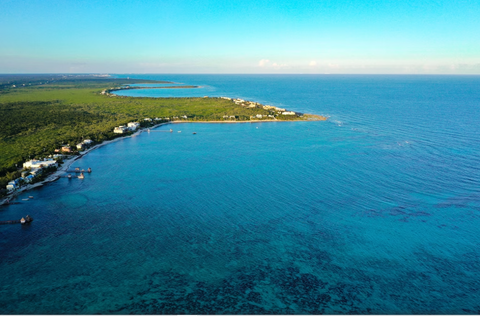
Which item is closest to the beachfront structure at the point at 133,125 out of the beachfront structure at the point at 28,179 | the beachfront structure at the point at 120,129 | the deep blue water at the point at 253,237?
the beachfront structure at the point at 120,129

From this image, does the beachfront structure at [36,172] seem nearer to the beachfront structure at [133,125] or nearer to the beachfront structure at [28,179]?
the beachfront structure at [28,179]

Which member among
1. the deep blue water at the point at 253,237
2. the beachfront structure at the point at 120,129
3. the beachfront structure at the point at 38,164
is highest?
the beachfront structure at the point at 120,129

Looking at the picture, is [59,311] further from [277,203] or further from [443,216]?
[443,216]

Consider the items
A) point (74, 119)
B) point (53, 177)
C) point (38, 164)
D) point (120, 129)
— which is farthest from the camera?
point (74, 119)

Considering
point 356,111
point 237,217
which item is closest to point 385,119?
point 356,111

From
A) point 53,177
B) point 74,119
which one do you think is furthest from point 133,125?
point 53,177

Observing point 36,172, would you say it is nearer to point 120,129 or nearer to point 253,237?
point 120,129
